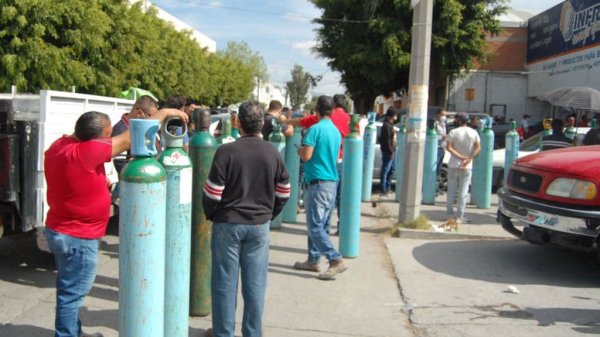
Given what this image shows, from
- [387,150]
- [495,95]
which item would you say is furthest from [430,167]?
[495,95]

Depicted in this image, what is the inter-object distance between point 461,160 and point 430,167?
75.8 inches

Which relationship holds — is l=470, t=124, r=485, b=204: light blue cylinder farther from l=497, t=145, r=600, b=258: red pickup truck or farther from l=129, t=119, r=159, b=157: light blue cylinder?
l=129, t=119, r=159, b=157: light blue cylinder

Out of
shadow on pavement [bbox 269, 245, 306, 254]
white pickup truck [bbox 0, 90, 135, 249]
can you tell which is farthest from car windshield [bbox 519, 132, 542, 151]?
white pickup truck [bbox 0, 90, 135, 249]

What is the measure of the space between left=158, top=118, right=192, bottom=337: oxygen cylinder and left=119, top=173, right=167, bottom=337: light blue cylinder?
0.55 m

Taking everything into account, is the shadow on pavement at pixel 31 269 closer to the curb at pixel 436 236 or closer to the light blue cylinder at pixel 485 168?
the curb at pixel 436 236

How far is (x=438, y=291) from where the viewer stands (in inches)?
229

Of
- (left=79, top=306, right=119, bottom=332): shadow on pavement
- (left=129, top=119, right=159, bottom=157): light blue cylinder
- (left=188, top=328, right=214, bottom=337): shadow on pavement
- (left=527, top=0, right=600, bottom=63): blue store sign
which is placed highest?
(left=527, top=0, right=600, bottom=63): blue store sign

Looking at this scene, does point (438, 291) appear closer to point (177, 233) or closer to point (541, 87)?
point (177, 233)

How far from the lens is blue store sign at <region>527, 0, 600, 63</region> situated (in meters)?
23.9

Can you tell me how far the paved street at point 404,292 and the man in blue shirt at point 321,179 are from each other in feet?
1.03

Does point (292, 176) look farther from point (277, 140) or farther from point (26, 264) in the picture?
point (26, 264)

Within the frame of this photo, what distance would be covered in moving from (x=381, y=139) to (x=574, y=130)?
372 cm

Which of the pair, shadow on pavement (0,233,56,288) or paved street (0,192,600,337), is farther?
shadow on pavement (0,233,56,288)

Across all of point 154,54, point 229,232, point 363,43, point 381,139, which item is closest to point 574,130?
point 381,139
